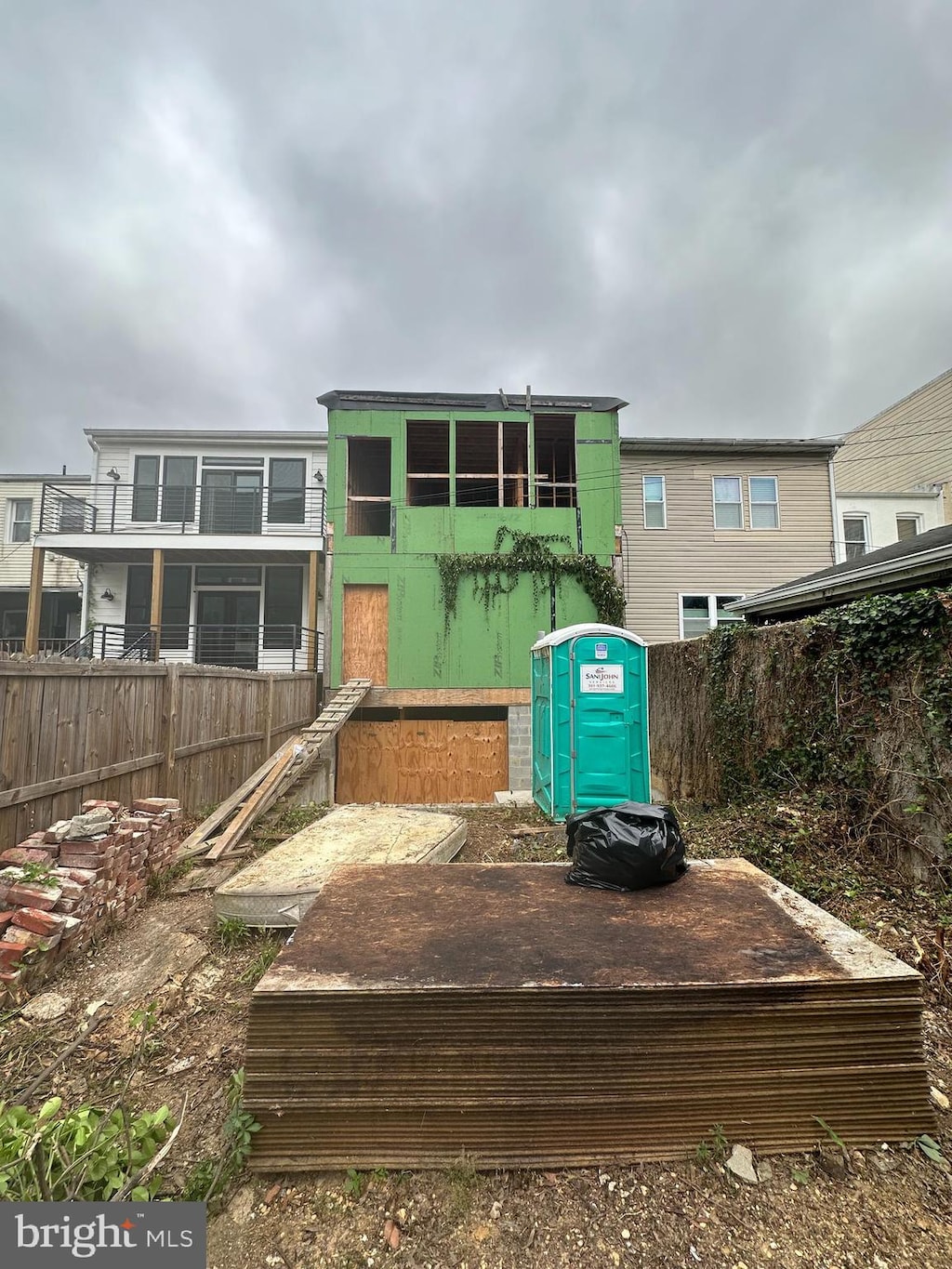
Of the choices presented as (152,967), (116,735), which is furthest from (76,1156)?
(116,735)

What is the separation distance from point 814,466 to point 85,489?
19.5 m

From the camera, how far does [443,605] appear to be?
1147 centimetres

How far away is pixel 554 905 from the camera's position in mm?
2428

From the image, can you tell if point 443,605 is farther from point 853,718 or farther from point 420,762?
point 853,718

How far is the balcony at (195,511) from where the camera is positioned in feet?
44.2

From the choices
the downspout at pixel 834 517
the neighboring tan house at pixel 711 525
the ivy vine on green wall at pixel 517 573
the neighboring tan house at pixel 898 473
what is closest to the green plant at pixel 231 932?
the ivy vine on green wall at pixel 517 573

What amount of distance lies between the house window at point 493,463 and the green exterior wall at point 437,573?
1.73 feet

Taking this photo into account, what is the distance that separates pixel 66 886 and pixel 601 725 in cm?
490

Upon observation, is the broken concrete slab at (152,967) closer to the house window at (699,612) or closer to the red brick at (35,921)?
the red brick at (35,921)

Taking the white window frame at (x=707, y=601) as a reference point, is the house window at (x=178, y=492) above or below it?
above

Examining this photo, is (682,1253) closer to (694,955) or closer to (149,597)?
(694,955)

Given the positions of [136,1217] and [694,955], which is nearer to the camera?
[136,1217]

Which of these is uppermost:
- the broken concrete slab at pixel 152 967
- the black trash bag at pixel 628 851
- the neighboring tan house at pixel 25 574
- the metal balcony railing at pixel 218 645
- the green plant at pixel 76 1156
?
the neighboring tan house at pixel 25 574

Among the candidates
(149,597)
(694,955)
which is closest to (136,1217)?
(694,955)
